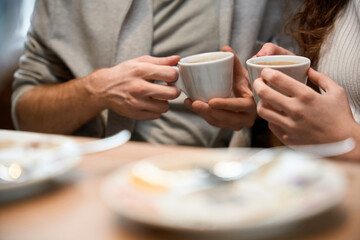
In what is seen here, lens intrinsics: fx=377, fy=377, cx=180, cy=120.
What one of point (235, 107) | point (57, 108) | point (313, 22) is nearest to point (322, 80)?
point (235, 107)

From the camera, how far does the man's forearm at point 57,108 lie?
0.80 metres

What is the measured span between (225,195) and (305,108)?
27cm

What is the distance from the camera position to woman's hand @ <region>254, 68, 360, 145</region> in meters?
0.49

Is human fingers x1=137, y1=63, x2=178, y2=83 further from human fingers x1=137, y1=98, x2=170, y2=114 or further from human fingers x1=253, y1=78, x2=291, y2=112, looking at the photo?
human fingers x1=253, y1=78, x2=291, y2=112

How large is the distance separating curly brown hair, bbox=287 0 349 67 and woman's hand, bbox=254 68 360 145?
0.23m

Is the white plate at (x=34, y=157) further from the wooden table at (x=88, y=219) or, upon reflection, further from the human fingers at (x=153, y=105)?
the human fingers at (x=153, y=105)

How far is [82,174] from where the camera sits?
0.35 m

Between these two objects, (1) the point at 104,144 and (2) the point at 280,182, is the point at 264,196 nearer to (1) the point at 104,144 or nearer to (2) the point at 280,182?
(2) the point at 280,182

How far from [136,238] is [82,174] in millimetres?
127

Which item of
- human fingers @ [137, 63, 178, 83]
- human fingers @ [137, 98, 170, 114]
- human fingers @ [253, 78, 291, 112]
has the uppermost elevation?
human fingers @ [253, 78, 291, 112]

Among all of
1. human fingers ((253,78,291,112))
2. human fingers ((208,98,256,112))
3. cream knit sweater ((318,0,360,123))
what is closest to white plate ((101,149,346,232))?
human fingers ((253,78,291,112))

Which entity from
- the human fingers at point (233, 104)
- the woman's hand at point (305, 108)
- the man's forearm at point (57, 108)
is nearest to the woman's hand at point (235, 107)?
the human fingers at point (233, 104)

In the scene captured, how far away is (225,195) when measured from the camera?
0.27 m

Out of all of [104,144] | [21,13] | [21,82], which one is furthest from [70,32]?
[104,144]
